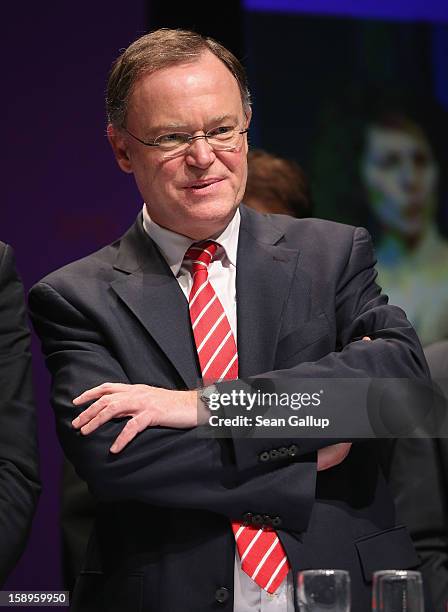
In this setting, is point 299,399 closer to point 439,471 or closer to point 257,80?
point 439,471

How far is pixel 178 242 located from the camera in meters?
2.66

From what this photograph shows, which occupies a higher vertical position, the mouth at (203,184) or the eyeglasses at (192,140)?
the eyeglasses at (192,140)

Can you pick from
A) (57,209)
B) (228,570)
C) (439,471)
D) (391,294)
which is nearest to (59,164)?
(57,209)

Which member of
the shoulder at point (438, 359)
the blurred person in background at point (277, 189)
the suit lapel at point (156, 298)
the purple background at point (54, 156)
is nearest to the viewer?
the suit lapel at point (156, 298)

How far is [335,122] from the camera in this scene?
14.9ft

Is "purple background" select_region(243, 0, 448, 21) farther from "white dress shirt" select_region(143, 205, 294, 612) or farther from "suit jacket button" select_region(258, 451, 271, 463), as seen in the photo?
"suit jacket button" select_region(258, 451, 271, 463)

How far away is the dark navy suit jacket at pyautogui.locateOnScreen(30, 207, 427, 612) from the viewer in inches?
93.4

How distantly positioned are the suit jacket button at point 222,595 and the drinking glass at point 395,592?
1.74 ft

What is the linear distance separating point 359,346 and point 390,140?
2.27 metres

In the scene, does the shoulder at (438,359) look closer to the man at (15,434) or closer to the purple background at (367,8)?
the man at (15,434)

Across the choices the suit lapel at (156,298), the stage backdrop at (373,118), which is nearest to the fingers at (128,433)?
the suit lapel at (156,298)

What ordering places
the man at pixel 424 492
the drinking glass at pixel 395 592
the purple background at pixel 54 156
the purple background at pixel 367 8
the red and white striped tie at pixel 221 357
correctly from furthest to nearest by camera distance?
the purple background at pixel 367 8
the purple background at pixel 54 156
the man at pixel 424 492
the red and white striped tie at pixel 221 357
the drinking glass at pixel 395 592

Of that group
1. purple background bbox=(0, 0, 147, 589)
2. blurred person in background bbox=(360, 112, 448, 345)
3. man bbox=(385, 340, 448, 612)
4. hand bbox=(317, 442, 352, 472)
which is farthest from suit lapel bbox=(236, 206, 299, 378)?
blurred person in background bbox=(360, 112, 448, 345)

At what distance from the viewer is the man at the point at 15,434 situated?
244cm
